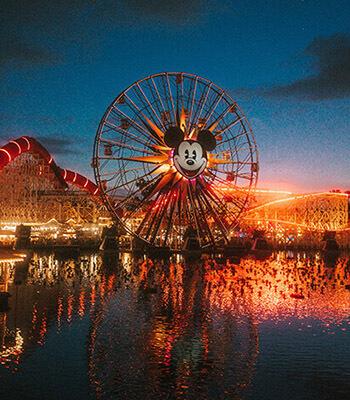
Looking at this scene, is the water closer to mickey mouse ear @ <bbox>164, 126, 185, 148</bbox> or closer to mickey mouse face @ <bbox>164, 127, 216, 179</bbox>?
mickey mouse face @ <bbox>164, 127, 216, 179</bbox>

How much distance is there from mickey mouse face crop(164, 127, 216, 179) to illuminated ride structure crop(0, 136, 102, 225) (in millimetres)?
23501

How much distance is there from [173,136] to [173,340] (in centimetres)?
2614

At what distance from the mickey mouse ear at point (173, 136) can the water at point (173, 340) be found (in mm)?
15881

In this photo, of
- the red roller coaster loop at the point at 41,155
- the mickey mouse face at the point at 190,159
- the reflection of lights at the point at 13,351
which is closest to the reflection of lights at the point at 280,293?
the reflection of lights at the point at 13,351

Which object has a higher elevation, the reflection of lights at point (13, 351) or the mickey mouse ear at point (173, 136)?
the mickey mouse ear at point (173, 136)

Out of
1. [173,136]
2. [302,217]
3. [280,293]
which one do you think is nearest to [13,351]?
[280,293]

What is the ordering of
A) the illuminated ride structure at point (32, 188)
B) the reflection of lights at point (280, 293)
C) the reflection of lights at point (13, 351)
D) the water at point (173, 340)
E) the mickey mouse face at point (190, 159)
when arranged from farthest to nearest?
the illuminated ride structure at point (32, 188), the mickey mouse face at point (190, 159), the reflection of lights at point (280, 293), the reflection of lights at point (13, 351), the water at point (173, 340)

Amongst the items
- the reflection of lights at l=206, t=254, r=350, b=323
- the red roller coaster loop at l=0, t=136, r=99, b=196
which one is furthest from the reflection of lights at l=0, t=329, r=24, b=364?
the red roller coaster loop at l=0, t=136, r=99, b=196

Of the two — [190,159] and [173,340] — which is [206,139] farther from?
[173,340]

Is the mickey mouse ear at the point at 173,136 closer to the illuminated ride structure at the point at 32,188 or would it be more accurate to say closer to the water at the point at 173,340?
the water at the point at 173,340

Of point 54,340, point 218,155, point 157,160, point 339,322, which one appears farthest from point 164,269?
point 54,340

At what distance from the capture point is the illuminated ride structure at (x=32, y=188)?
6006cm

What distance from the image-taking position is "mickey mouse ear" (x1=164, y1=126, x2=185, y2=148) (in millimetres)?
37781

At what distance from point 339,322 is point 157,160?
24.1m
